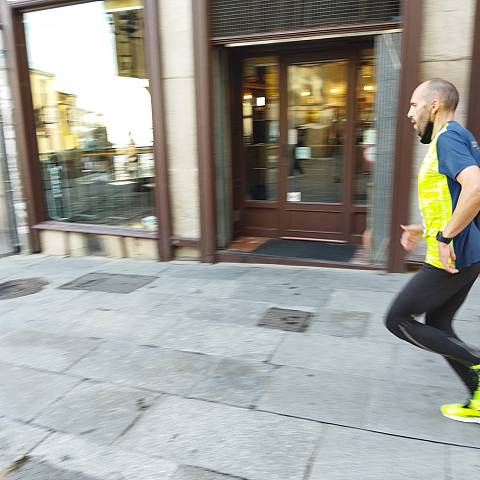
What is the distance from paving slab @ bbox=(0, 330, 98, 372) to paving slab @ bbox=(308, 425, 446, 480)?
2172 millimetres

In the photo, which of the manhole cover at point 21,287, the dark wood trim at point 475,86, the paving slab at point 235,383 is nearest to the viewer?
the paving slab at point 235,383

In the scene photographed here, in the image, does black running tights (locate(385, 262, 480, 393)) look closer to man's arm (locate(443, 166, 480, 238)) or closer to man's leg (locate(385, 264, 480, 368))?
man's leg (locate(385, 264, 480, 368))

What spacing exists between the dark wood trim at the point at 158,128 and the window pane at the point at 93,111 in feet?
0.95

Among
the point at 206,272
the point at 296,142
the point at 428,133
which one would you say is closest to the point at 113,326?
the point at 206,272

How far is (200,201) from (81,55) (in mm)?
3080

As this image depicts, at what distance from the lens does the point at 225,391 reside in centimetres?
327

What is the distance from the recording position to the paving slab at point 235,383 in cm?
318

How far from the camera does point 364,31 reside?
521 centimetres

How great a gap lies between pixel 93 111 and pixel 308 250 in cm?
385

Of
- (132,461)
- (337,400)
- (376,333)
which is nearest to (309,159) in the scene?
(376,333)

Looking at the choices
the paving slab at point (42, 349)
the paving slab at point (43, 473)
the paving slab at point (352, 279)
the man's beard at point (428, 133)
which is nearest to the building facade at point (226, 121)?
the paving slab at point (352, 279)

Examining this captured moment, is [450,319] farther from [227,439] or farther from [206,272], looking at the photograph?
[206,272]

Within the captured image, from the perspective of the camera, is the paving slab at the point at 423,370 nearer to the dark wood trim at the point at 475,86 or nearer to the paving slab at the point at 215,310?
the paving slab at the point at 215,310

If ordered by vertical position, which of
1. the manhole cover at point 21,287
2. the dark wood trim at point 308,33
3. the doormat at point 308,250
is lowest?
the manhole cover at point 21,287
